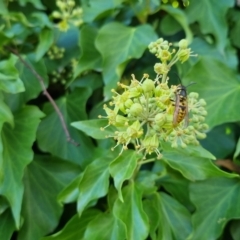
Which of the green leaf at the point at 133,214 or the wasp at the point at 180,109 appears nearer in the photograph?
the wasp at the point at 180,109

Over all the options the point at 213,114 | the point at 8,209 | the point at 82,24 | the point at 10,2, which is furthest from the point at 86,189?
the point at 10,2

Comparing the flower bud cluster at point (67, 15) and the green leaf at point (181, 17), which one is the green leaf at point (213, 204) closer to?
the green leaf at point (181, 17)

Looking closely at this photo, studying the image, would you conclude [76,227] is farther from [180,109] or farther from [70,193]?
[180,109]

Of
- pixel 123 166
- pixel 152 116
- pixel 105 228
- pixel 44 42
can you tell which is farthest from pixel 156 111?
pixel 44 42

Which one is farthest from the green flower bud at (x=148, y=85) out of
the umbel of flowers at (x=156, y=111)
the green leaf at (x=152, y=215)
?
the green leaf at (x=152, y=215)

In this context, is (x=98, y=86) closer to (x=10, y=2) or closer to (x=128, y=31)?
(x=128, y=31)

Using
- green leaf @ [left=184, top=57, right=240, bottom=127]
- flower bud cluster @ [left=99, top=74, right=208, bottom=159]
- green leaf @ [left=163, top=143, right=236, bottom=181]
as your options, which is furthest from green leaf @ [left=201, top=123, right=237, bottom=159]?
flower bud cluster @ [left=99, top=74, right=208, bottom=159]
